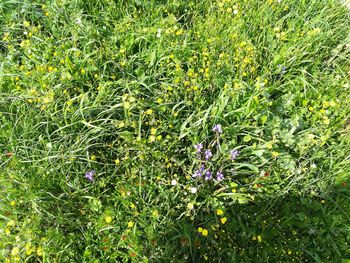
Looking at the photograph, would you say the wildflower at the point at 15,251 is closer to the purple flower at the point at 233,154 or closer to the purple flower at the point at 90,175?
the purple flower at the point at 90,175

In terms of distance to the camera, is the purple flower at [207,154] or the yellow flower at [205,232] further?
the purple flower at [207,154]

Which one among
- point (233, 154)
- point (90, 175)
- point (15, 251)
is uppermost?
point (233, 154)

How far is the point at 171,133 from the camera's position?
2217 mm

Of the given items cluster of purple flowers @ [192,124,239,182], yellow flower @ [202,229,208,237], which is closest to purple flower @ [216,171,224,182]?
cluster of purple flowers @ [192,124,239,182]

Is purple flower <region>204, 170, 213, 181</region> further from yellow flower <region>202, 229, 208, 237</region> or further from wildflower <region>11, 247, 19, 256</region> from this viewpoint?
wildflower <region>11, 247, 19, 256</region>

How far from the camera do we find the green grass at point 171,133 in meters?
1.91

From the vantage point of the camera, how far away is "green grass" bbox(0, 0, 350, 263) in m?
1.91

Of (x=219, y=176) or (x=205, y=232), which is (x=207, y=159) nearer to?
(x=219, y=176)

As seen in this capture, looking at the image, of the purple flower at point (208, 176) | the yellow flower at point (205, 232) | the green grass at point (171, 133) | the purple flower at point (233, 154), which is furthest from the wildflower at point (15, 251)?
the purple flower at point (233, 154)

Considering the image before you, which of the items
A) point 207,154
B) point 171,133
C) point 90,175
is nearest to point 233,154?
point 207,154

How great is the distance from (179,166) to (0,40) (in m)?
1.96

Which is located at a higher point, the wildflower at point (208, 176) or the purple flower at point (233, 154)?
the purple flower at point (233, 154)

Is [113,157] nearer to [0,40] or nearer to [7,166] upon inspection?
[7,166]

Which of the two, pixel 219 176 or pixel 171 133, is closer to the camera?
pixel 219 176
